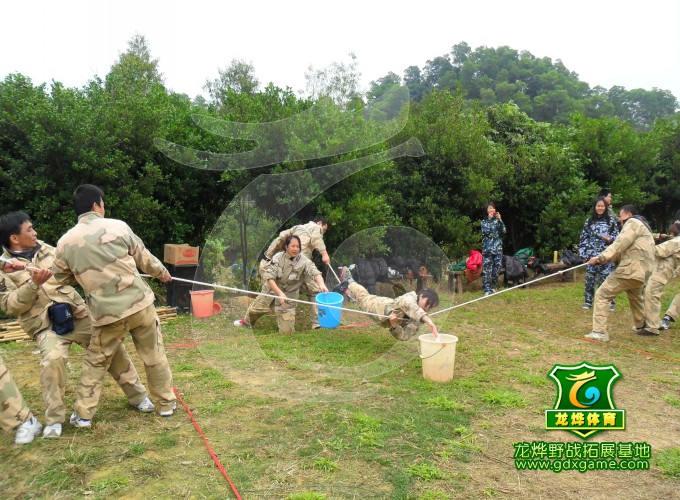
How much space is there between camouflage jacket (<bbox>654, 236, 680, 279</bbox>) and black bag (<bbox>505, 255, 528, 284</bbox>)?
11.1 feet

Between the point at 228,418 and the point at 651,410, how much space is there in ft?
11.7

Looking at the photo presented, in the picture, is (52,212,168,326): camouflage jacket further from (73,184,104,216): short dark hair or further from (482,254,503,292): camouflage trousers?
(482,254,503,292): camouflage trousers

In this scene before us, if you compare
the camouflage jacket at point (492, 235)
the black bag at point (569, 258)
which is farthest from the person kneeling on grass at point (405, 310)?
the black bag at point (569, 258)

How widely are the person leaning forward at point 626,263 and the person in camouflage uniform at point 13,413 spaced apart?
246 inches

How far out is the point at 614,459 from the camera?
3412 millimetres

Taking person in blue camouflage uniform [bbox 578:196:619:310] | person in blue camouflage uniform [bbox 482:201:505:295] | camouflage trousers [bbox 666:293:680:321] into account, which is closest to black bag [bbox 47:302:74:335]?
person in blue camouflage uniform [bbox 578:196:619:310]

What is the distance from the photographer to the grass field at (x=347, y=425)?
3.08 m

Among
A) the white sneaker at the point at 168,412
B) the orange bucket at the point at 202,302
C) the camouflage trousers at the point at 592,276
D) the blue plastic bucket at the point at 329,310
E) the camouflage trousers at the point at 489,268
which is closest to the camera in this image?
the white sneaker at the point at 168,412

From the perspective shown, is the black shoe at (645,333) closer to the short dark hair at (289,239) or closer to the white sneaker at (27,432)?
the short dark hair at (289,239)

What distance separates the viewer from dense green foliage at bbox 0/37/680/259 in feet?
23.7

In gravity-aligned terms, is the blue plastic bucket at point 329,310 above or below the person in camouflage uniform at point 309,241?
below

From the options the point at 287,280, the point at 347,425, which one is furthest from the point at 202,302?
the point at 347,425

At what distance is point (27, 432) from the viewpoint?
3613 millimetres

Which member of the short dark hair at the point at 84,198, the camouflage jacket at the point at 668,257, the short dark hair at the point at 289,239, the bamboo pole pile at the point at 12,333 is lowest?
the bamboo pole pile at the point at 12,333
